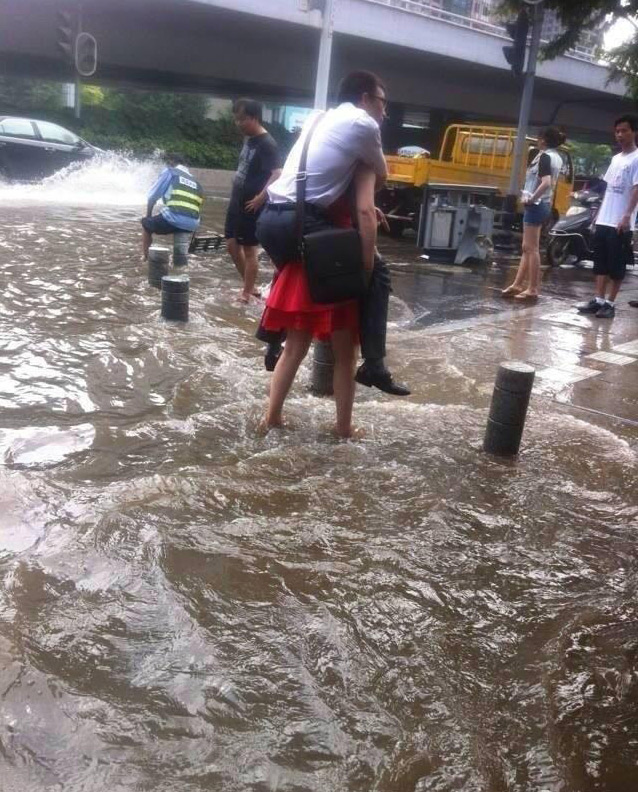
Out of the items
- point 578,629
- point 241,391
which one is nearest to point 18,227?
point 241,391

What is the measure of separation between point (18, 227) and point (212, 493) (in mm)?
9553

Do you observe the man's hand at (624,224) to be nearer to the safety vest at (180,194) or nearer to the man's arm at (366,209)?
the safety vest at (180,194)

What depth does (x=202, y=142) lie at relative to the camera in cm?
3556

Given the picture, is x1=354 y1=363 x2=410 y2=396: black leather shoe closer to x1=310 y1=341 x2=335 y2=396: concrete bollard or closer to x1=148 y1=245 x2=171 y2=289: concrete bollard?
x1=310 y1=341 x2=335 y2=396: concrete bollard

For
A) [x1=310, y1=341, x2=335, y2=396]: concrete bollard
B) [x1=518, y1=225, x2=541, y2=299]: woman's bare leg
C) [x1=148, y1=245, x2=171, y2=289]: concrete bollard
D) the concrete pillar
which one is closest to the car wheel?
[x1=518, y1=225, x2=541, y2=299]: woman's bare leg

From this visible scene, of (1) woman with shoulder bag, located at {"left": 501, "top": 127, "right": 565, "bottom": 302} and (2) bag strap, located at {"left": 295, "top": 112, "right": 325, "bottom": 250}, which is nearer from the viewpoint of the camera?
(2) bag strap, located at {"left": 295, "top": 112, "right": 325, "bottom": 250}

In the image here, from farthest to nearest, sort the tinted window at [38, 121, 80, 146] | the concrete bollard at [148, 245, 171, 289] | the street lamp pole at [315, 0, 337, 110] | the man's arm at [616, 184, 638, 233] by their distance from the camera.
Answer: the street lamp pole at [315, 0, 337, 110] < the tinted window at [38, 121, 80, 146] < the concrete bollard at [148, 245, 171, 289] < the man's arm at [616, 184, 638, 233]

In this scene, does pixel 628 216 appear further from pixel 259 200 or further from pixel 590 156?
pixel 590 156

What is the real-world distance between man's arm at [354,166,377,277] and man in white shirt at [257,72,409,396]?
41 millimetres

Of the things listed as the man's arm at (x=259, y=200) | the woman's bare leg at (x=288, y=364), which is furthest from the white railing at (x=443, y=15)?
the woman's bare leg at (x=288, y=364)

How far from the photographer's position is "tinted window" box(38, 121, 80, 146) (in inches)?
742

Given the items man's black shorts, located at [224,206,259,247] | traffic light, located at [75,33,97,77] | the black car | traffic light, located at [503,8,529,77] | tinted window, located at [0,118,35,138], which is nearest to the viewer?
man's black shorts, located at [224,206,259,247]

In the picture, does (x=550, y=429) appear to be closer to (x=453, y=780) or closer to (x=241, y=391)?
(x=241, y=391)

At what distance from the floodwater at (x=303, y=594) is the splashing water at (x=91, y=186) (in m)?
12.5
